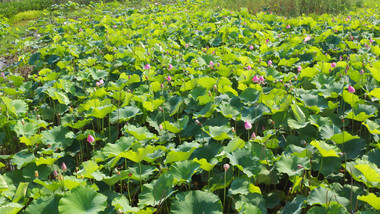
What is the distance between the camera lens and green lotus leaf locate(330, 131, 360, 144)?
185 centimetres

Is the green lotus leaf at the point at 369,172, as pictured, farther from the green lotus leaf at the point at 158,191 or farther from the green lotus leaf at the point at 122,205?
the green lotus leaf at the point at 122,205

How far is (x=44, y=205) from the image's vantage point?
1.58 metres

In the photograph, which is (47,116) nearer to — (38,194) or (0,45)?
(38,194)

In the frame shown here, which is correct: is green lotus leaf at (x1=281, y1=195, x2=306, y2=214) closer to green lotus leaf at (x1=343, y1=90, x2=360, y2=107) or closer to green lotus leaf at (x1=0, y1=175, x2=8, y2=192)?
green lotus leaf at (x1=343, y1=90, x2=360, y2=107)

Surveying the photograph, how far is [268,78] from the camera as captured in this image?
289cm

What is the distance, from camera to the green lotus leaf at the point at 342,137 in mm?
1853

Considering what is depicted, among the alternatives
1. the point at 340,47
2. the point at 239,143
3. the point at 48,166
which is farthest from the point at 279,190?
the point at 340,47

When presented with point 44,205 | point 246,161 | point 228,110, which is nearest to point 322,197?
point 246,161

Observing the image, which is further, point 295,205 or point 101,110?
point 101,110

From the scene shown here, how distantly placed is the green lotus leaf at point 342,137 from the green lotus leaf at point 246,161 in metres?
0.51

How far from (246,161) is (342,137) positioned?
0.60m

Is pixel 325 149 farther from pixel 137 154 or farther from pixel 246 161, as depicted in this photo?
pixel 137 154

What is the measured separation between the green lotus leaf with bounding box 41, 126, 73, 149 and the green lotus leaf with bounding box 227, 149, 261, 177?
1.18m

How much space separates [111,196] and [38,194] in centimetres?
37
